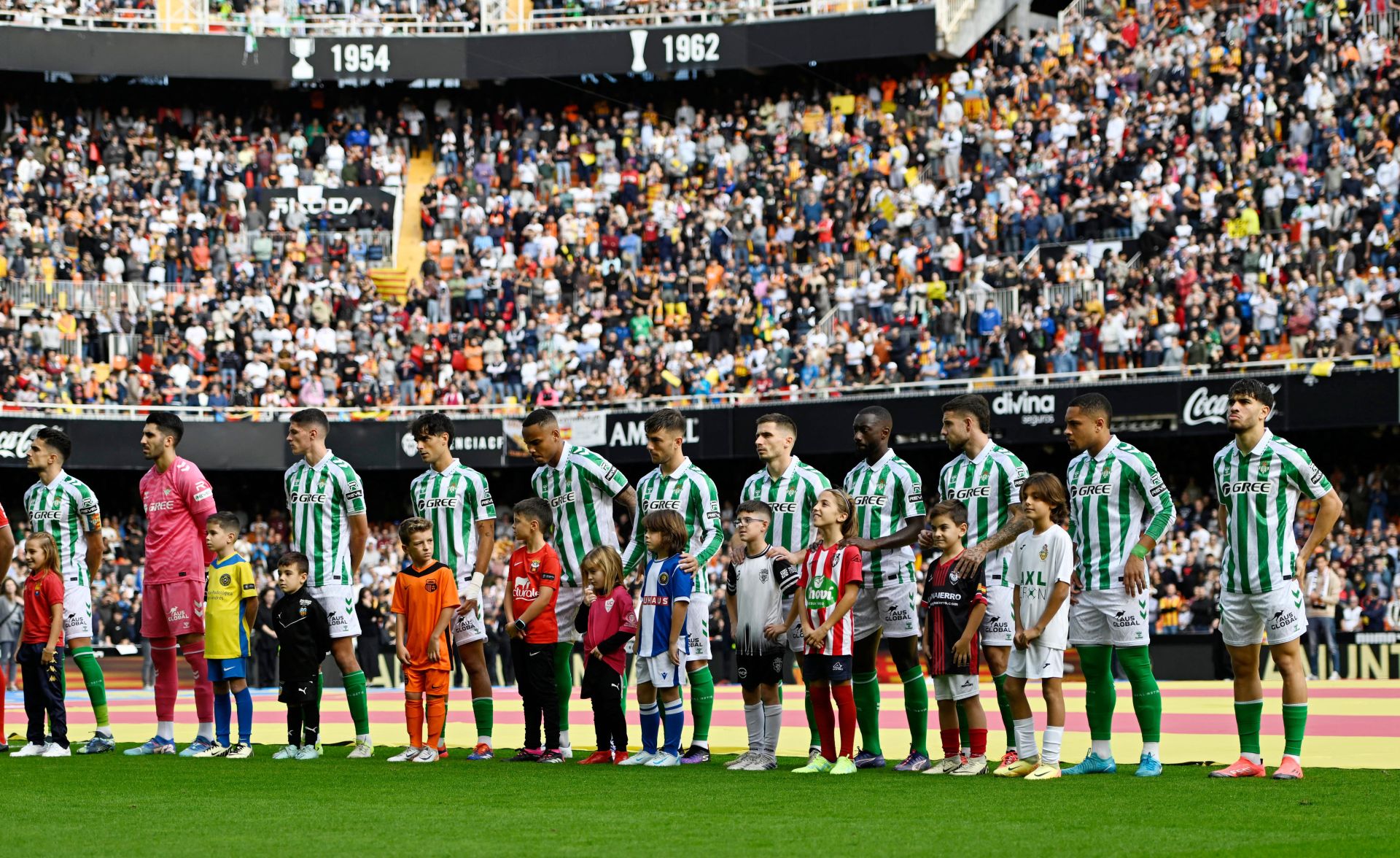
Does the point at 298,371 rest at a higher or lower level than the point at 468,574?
higher

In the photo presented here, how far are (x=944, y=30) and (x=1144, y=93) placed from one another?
4.67 meters

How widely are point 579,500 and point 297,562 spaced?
73.7 inches

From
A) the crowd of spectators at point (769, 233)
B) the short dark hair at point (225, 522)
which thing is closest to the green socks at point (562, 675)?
the short dark hair at point (225, 522)

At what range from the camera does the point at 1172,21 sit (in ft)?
113

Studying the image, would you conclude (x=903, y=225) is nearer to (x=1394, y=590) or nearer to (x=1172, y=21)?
(x=1172, y=21)

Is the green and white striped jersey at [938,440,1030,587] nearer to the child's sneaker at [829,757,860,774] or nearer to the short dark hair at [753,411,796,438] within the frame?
the short dark hair at [753,411,796,438]

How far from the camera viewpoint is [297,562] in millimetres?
12070

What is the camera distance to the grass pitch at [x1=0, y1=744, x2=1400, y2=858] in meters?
7.32

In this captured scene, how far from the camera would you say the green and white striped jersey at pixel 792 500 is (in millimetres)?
11391

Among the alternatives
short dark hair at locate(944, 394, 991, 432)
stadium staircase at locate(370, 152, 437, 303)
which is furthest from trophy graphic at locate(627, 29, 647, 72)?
short dark hair at locate(944, 394, 991, 432)

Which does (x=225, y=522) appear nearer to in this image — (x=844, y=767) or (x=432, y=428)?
(x=432, y=428)

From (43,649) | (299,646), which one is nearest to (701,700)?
(299,646)

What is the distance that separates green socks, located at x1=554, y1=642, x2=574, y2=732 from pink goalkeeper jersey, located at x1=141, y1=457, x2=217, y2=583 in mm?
2486

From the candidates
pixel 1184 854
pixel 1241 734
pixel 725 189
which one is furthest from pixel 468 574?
pixel 725 189
